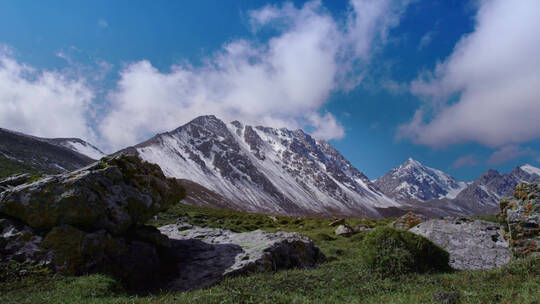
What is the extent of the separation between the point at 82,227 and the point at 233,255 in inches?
317

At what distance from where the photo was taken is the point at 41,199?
1377 centimetres

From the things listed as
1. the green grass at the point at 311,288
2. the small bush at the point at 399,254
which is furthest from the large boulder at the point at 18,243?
the small bush at the point at 399,254

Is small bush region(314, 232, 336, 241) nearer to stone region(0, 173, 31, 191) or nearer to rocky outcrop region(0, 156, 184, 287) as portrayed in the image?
rocky outcrop region(0, 156, 184, 287)

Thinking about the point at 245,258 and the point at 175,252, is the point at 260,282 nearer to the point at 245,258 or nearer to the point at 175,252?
the point at 245,258

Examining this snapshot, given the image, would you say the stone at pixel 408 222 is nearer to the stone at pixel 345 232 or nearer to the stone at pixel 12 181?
the stone at pixel 345 232

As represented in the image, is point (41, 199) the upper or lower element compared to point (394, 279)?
upper

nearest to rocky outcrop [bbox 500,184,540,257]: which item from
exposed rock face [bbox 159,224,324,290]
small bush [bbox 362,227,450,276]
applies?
small bush [bbox 362,227,450,276]

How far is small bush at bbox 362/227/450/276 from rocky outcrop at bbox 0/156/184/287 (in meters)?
10.9

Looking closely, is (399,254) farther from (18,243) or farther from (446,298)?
(18,243)

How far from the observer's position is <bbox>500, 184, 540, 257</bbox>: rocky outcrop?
14.1 m

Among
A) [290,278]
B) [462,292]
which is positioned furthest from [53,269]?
[462,292]

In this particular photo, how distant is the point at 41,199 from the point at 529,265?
2167 centimetres

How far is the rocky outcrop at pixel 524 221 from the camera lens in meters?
14.1

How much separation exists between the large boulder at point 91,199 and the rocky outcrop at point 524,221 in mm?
20327
